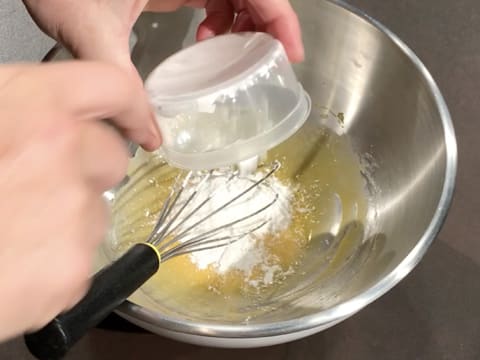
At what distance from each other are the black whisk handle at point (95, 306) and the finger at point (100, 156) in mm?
95

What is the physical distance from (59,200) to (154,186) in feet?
1.18

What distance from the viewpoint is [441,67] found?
2.49 feet

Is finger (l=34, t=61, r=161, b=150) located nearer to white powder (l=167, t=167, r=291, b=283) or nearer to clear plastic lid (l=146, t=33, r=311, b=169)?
clear plastic lid (l=146, t=33, r=311, b=169)

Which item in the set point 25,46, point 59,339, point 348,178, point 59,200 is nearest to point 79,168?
point 59,200

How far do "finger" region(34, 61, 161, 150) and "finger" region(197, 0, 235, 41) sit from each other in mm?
268

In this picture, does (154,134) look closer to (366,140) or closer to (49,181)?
(49,181)

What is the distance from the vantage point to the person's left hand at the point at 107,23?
50 cm

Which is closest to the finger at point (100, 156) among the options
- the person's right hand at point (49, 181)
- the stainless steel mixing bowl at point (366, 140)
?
the person's right hand at point (49, 181)

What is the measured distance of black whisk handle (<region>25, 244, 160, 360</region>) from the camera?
1.39 feet

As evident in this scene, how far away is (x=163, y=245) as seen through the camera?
1.94ft

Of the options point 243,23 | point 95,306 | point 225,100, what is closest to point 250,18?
point 243,23

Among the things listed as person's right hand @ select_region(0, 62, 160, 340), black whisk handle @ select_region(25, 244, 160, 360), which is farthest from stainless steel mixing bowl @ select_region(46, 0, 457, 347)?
person's right hand @ select_region(0, 62, 160, 340)

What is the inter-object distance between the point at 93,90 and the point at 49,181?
7 cm

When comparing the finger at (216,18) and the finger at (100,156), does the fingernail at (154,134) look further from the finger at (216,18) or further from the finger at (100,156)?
the finger at (216,18)
